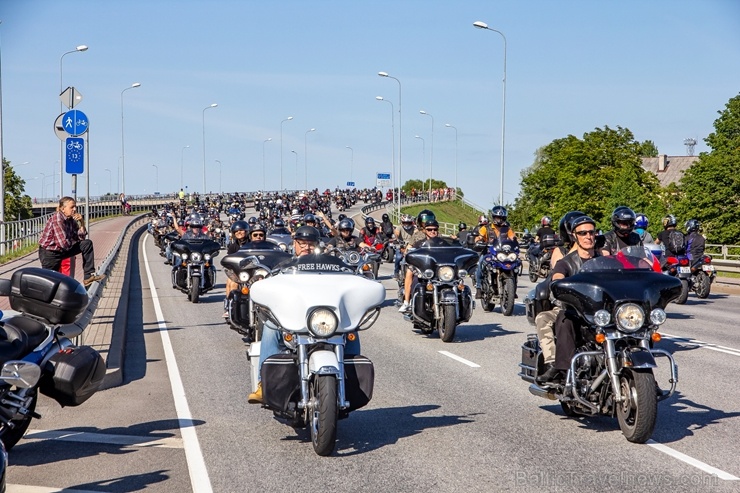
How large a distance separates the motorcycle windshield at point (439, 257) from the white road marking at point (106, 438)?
286 inches

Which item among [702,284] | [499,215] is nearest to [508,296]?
[499,215]

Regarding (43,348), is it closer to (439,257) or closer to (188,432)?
(188,432)

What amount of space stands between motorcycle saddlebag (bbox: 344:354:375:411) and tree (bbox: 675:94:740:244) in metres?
65.1

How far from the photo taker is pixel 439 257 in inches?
601

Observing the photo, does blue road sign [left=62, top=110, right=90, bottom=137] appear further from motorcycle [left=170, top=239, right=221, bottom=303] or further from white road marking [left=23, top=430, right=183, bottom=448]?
white road marking [left=23, top=430, right=183, bottom=448]

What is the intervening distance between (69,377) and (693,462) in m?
4.33

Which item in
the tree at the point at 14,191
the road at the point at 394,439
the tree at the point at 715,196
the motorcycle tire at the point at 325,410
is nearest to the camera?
the road at the point at 394,439

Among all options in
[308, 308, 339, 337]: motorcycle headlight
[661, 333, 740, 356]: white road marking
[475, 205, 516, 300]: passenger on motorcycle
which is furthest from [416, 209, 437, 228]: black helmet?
[308, 308, 339, 337]: motorcycle headlight

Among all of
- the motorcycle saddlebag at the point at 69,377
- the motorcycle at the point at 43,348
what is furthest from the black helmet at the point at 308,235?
the motorcycle saddlebag at the point at 69,377

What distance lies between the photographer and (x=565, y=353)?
8.34 m

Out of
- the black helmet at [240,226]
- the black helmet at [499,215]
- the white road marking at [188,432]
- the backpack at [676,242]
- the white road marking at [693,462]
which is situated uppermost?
the black helmet at [499,215]

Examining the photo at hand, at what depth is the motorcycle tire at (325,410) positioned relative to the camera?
24.5 feet

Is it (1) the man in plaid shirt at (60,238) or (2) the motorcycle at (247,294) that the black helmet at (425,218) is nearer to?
(2) the motorcycle at (247,294)

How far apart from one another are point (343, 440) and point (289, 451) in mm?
539
